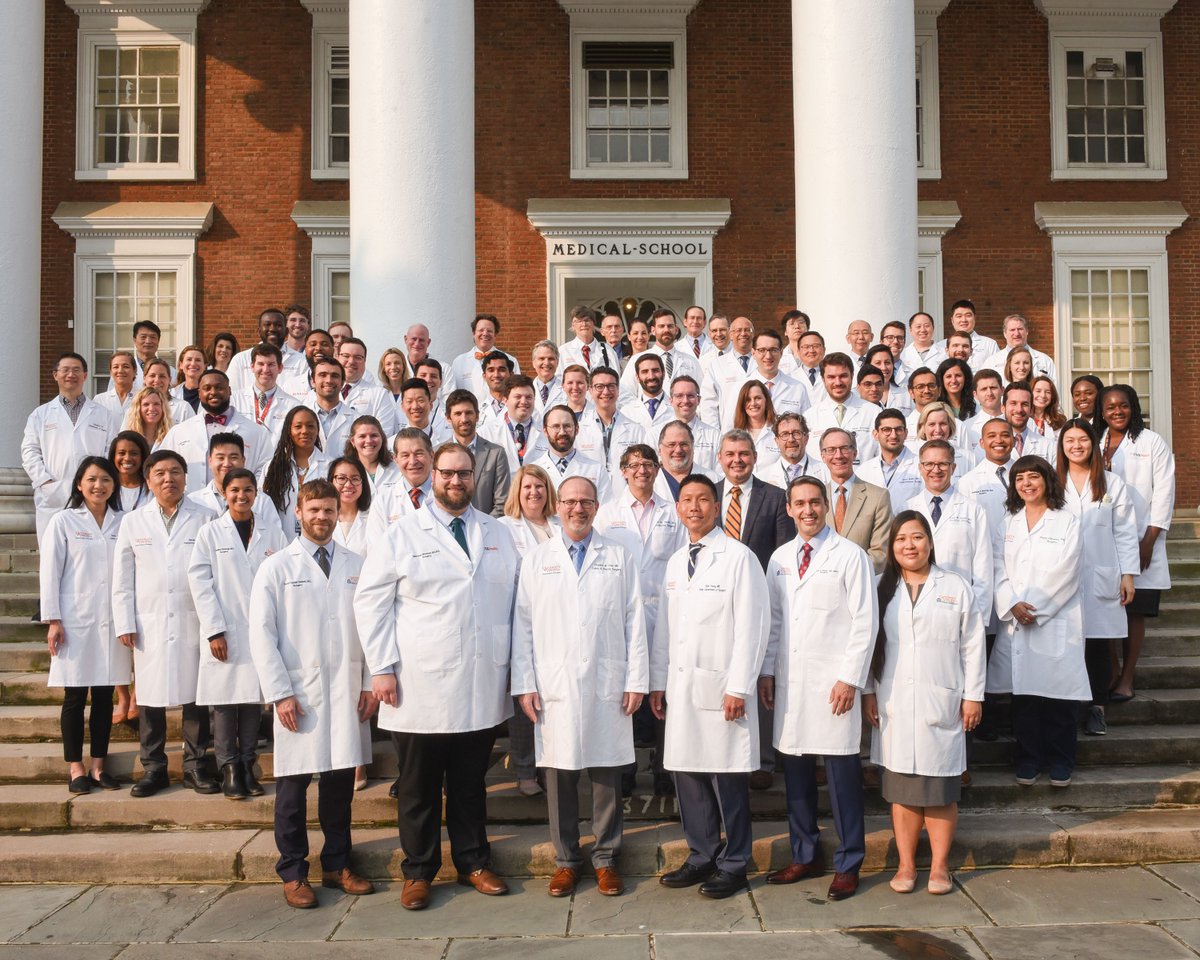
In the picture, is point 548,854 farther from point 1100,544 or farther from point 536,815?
point 1100,544

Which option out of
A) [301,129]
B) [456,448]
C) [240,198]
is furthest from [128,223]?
[456,448]

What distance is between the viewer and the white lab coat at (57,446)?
1052cm

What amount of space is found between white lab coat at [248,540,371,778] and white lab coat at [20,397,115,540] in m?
4.80

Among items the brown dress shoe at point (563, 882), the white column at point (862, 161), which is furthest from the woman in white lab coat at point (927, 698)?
the white column at point (862, 161)

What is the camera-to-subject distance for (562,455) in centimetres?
849

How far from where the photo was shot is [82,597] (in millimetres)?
7926

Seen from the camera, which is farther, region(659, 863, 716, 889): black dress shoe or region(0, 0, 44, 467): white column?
region(0, 0, 44, 467): white column

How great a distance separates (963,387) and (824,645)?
164 inches

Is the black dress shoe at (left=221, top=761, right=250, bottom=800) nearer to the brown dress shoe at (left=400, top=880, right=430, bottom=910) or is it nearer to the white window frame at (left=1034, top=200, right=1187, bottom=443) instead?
the brown dress shoe at (left=400, top=880, right=430, bottom=910)

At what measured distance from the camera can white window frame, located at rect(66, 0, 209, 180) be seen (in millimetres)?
17594

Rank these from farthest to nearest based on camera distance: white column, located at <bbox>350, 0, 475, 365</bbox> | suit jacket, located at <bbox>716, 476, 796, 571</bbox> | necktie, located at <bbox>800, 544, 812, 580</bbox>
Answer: white column, located at <bbox>350, 0, 475, 365</bbox> < suit jacket, located at <bbox>716, 476, 796, 571</bbox> < necktie, located at <bbox>800, 544, 812, 580</bbox>

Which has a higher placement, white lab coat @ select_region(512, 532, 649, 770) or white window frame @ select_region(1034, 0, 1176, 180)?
white window frame @ select_region(1034, 0, 1176, 180)

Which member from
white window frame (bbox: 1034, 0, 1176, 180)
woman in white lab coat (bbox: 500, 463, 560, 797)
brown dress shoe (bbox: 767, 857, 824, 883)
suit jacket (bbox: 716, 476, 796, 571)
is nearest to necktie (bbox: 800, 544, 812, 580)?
suit jacket (bbox: 716, 476, 796, 571)

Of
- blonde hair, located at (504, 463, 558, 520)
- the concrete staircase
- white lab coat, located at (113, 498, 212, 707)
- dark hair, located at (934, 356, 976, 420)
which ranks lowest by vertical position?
the concrete staircase
